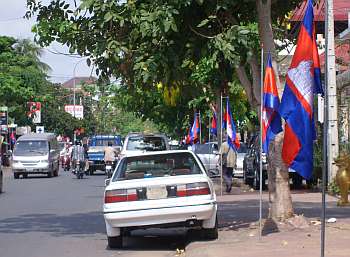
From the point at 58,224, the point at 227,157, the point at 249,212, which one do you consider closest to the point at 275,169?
the point at 249,212

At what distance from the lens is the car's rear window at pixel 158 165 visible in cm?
1312

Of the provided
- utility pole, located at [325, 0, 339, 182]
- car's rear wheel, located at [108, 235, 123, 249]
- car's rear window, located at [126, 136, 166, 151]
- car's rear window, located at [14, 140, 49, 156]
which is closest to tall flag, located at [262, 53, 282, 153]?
car's rear wheel, located at [108, 235, 123, 249]

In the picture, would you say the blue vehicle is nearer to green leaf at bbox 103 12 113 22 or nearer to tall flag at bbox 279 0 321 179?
green leaf at bbox 103 12 113 22

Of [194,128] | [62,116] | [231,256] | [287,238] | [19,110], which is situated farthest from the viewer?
[62,116]

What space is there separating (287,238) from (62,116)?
8207 centimetres

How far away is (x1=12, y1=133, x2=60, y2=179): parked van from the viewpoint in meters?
38.0

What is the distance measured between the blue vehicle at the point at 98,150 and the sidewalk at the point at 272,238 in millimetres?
23403

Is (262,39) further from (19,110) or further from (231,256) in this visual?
(19,110)

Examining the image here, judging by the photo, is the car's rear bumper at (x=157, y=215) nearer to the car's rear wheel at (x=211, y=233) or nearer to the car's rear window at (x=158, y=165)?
the car's rear wheel at (x=211, y=233)

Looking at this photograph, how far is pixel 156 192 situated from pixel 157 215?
379 millimetres

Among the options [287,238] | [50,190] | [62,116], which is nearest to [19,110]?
[62,116]

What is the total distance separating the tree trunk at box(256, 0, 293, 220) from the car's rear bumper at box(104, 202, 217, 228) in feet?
5.24

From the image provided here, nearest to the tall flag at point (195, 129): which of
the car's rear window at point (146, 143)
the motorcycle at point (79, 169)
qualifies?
the motorcycle at point (79, 169)

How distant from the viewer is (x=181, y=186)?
12273mm
